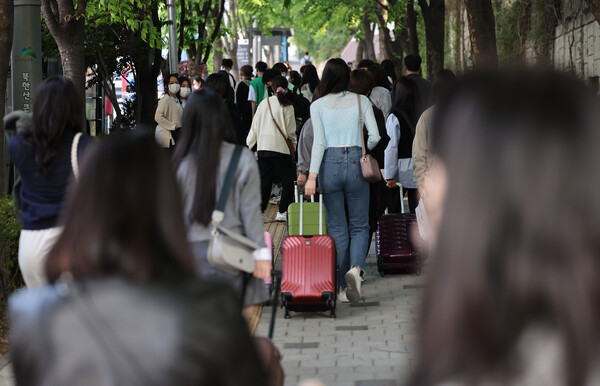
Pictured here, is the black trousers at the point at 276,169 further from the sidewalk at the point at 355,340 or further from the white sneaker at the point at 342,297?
the white sneaker at the point at 342,297

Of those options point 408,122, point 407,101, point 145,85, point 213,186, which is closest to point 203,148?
point 213,186

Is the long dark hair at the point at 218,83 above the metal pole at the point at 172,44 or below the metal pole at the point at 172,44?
below

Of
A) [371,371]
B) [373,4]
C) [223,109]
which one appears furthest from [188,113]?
[373,4]

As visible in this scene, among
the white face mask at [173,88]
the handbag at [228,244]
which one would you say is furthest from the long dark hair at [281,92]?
the handbag at [228,244]

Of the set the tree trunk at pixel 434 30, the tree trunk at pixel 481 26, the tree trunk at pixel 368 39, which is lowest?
the tree trunk at pixel 481 26

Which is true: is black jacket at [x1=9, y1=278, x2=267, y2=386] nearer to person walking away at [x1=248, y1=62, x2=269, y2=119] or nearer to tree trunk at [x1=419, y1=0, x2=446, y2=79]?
person walking away at [x1=248, y1=62, x2=269, y2=119]

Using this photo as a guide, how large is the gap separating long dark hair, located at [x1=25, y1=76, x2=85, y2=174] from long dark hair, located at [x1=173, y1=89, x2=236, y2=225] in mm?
621

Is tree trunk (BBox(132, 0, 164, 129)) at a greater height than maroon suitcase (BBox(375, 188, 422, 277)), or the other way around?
tree trunk (BBox(132, 0, 164, 129))

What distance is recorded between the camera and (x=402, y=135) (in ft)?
29.2

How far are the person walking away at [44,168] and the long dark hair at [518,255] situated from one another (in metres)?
3.38

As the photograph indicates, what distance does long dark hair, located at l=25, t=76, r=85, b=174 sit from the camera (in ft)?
15.3

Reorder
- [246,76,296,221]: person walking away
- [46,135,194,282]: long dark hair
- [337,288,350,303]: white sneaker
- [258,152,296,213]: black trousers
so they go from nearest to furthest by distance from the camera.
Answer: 1. [46,135,194,282]: long dark hair
2. [337,288,350,303]: white sneaker
3. [246,76,296,221]: person walking away
4. [258,152,296,213]: black trousers

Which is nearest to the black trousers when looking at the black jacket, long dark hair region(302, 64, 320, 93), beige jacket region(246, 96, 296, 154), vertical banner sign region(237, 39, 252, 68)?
beige jacket region(246, 96, 296, 154)

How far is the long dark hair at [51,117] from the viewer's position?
15.3ft
